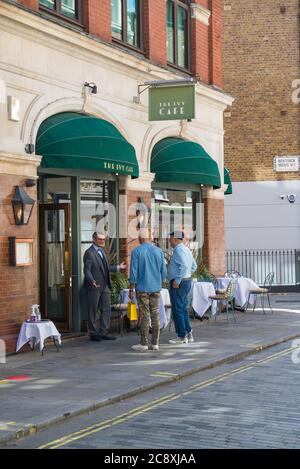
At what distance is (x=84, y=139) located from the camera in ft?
43.9

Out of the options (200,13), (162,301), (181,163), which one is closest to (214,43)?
(200,13)

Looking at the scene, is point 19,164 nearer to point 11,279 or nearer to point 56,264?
point 11,279

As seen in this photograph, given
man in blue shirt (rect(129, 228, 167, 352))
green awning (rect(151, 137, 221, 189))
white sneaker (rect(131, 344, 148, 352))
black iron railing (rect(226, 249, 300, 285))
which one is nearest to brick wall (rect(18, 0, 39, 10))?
man in blue shirt (rect(129, 228, 167, 352))

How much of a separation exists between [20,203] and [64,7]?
4.23 m

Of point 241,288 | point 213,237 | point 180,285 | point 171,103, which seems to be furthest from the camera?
point 213,237

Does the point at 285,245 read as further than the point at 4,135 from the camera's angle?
Yes

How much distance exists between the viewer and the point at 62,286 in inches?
561

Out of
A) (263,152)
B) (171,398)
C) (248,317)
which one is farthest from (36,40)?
(263,152)

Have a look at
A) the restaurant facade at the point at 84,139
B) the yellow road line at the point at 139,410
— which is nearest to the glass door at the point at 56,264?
the restaurant facade at the point at 84,139

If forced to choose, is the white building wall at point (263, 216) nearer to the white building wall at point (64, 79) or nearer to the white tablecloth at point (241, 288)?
the white tablecloth at point (241, 288)

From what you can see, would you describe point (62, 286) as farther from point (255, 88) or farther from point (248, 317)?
point (255, 88)

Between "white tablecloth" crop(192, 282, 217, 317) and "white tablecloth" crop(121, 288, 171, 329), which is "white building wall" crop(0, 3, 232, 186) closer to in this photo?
"white tablecloth" crop(192, 282, 217, 317)

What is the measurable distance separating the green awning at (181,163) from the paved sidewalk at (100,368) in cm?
329
